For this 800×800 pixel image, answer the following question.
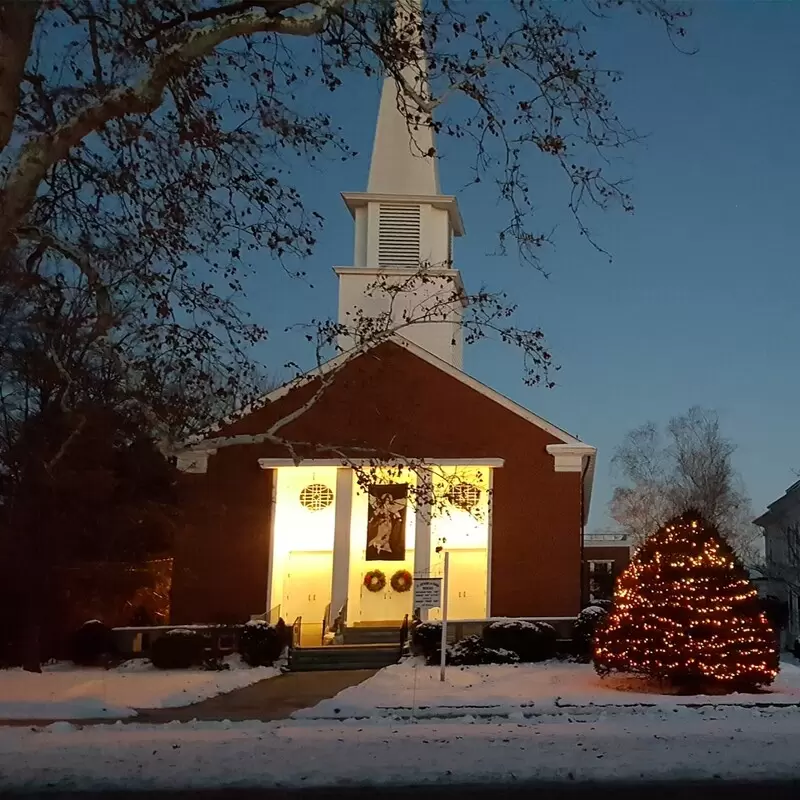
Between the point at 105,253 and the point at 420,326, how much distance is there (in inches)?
896

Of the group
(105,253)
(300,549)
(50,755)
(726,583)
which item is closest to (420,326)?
(300,549)

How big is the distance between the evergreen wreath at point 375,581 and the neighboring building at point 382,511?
0.14m

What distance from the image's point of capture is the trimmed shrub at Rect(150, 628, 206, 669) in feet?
74.2

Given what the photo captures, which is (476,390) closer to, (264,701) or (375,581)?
(375,581)

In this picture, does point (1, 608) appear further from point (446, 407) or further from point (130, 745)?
point (130, 745)

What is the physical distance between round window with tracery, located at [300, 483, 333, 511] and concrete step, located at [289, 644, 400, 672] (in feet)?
18.6

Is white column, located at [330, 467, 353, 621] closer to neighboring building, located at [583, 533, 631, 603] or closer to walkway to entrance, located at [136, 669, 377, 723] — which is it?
walkway to entrance, located at [136, 669, 377, 723]

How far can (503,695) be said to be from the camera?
16.8 metres

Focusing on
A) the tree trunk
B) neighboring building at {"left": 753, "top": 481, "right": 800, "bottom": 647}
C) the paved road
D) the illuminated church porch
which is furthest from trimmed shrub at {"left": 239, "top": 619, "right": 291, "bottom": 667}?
neighboring building at {"left": 753, "top": 481, "right": 800, "bottom": 647}

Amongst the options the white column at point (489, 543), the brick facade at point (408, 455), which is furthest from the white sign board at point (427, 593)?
the brick facade at point (408, 455)

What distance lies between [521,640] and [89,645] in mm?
10463

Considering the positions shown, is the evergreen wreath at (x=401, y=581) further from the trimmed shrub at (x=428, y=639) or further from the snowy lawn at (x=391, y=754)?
the snowy lawn at (x=391, y=754)

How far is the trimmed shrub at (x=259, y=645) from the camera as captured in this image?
22.9m

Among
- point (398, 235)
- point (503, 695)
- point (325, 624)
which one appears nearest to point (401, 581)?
point (325, 624)
